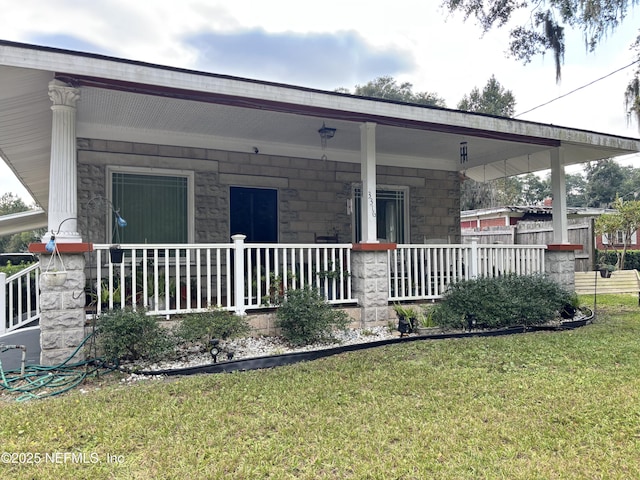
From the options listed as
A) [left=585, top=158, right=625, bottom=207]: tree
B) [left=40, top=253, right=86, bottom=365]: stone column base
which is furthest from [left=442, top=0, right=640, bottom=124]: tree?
[left=585, top=158, right=625, bottom=207]: tree

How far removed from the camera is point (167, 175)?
6715 mm

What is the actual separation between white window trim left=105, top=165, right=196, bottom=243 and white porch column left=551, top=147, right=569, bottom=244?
239 inches

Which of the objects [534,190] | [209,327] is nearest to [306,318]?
[209,327]

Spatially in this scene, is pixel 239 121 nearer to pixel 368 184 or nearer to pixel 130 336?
pixel 368 184

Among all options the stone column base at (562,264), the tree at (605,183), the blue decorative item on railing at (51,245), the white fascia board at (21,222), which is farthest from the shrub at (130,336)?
the tree at (605,183)

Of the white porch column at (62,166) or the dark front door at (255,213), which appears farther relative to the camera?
the dark front door at (255,213)

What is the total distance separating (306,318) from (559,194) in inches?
203

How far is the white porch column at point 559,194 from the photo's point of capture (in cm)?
713

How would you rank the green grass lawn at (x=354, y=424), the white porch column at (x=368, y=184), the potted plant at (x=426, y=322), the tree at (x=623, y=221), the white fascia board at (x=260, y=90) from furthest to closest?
1. the tree at (x=623, y=221)
2. the white porch column at (x=368, y=184)
3. the potted plant at (x=426, y=322)
4. the white fascia board at (x=260, y=90)
5. the green grass lawn at (x=354, y=424)

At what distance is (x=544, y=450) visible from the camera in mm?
2475

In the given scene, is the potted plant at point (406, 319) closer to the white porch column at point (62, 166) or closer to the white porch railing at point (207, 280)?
the white porch railing at point (207, 280)

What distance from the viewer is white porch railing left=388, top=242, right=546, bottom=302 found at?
6164 mm

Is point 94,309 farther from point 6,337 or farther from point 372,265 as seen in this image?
point 372,265

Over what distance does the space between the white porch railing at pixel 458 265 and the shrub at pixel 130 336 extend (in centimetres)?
313
